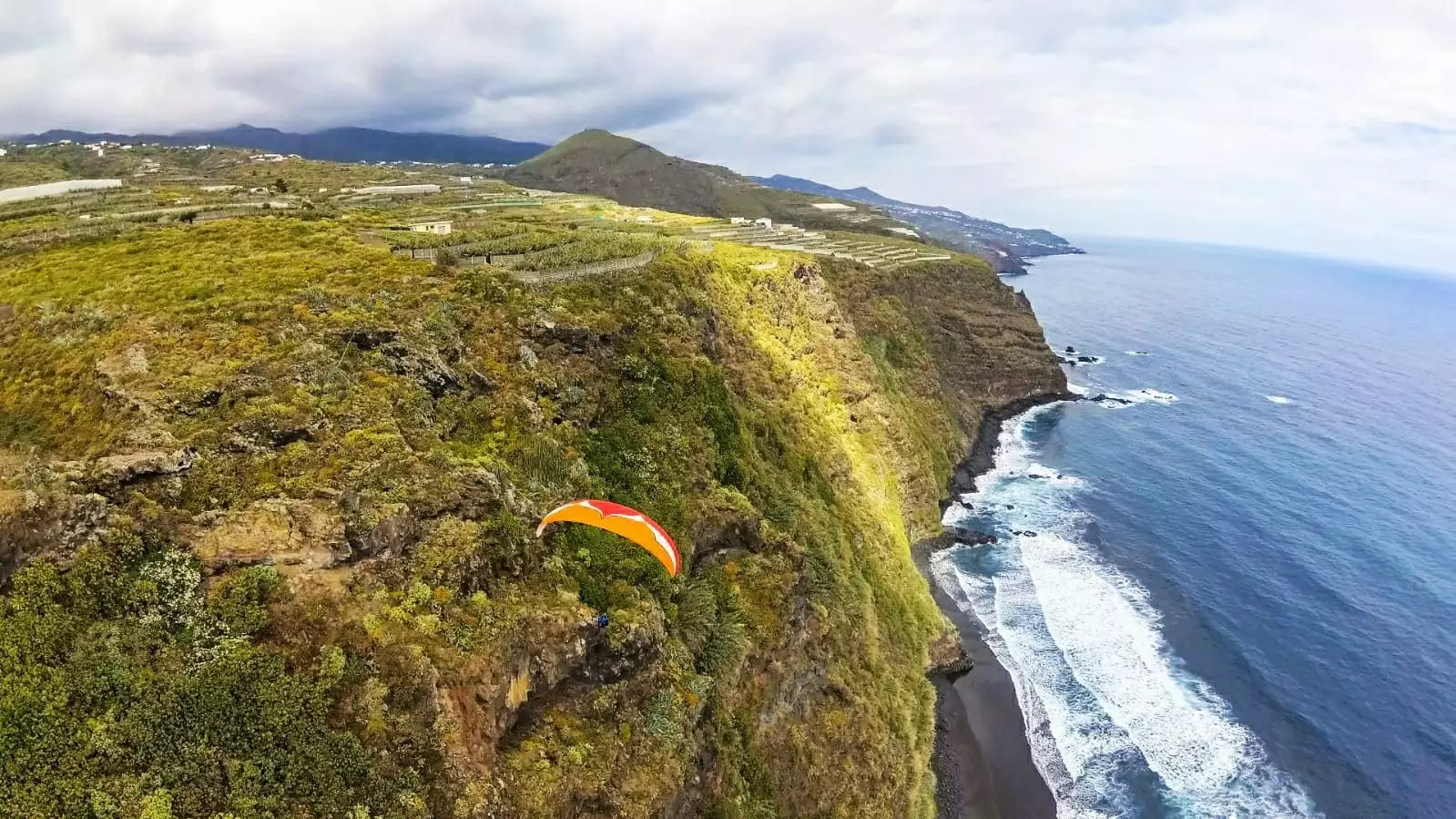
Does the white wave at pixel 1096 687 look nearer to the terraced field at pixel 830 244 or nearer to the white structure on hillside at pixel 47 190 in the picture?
the terraced field at pixel 830 244

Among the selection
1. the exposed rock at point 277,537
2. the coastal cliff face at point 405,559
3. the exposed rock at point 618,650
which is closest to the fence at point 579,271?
the coastal cliff face at point 405,559

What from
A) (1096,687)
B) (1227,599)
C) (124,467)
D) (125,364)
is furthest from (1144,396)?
(124,467)

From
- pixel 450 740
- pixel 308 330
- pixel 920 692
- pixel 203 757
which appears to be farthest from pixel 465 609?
pixel 920 692

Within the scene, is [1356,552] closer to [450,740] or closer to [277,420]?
[450,740]

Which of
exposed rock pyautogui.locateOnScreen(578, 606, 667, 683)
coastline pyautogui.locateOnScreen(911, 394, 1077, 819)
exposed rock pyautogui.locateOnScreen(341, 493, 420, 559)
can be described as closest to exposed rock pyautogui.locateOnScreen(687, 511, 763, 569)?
exposed rock pyautogui.locateOnScreen(578, 606, 667, 683)

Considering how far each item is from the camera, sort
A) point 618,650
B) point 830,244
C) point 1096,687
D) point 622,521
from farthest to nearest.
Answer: point 830,244, point 1096,687, point 622,521, point 618,650

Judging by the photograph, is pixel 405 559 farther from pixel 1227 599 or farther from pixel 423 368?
pixel 1227 599
